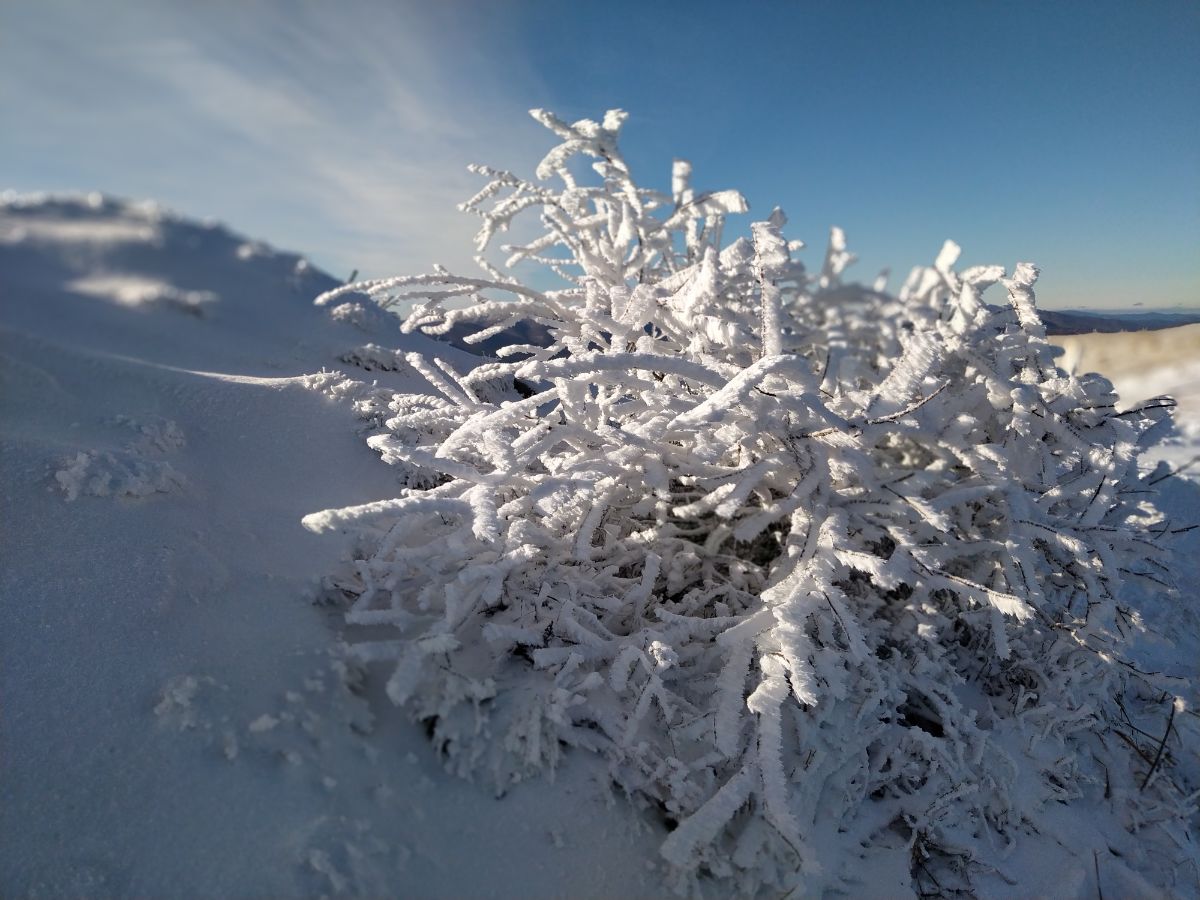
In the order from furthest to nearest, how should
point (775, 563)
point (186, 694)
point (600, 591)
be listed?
point (775, 563)
point (600, 591)
point (186, 694)

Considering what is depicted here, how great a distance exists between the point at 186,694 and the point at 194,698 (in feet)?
0.05

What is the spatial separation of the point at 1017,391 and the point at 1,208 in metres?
2.00

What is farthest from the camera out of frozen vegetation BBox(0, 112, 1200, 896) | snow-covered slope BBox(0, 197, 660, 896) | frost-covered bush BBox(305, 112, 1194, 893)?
frost-covered bush BBox(305, 112, 1194, 893)

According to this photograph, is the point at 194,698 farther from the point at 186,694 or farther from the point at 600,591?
the point at 600,591

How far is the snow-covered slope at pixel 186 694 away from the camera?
825mm

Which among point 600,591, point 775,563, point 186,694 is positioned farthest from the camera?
point 775,563

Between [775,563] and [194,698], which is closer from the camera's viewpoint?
[194,698]

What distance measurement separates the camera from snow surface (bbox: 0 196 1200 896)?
0.83m

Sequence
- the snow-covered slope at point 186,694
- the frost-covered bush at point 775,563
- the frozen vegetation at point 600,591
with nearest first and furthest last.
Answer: the snow-covered slope at point 186,694 < the frozen vegetation at point 600,591 < the frost-covered bush at point 775,563

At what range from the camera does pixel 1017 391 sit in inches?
64.4

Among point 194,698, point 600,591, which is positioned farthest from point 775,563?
point 194,698

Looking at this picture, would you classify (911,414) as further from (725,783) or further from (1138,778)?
(1138,778)

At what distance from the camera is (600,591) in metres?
1.47

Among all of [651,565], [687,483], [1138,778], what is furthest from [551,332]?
[1138,778]
